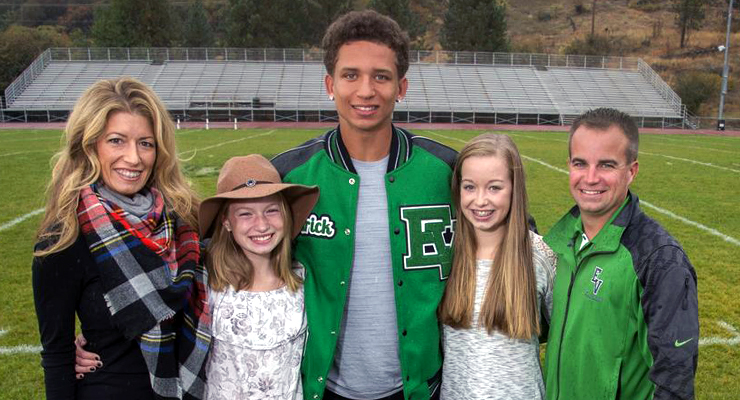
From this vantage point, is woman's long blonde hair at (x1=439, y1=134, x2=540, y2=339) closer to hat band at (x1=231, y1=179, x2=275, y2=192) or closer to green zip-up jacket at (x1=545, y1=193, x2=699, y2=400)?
green zip-up jacket at (x1=545, y1=193, x2=699, y2=400)

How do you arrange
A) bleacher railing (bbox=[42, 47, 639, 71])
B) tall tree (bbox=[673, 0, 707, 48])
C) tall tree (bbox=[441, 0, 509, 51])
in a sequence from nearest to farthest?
1. bleacher railing (bbox=[42, 47, 639, 71])
2. tall tree (bbox=[441, 0, 509, 51])
3. tall tree (bbox=[673, 0, 707, 48])

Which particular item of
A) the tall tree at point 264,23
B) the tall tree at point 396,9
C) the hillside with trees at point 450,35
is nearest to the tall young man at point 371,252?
the hillside with trees at point 450,35

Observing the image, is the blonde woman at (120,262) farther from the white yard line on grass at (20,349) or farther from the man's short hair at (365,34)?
the white yard line on grass at (20,349)

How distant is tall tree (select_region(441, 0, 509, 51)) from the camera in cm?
4400

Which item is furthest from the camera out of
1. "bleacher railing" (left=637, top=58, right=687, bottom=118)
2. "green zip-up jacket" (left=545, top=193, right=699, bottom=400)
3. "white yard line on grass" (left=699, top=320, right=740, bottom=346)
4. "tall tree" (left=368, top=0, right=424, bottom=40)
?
"tall tree" (left=368, top=0, right=424, bottom=40)

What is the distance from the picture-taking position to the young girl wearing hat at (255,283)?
85.4 inches

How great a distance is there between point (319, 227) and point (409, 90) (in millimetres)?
31683

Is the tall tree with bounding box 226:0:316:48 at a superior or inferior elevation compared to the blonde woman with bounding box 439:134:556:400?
superior

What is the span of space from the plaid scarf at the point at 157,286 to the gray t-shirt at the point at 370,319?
533 millimetres

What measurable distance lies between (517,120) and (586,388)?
29332 mm

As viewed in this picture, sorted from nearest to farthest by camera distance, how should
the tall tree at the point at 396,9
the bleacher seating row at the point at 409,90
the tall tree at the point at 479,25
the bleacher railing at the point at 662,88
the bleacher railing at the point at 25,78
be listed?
the bleacher railing at the point at 25,78 < the bleacher railing at the point at 662,88 < the bleacher seating row at the point at 409,90 < the tall tree at the point at 479,25 < the tall tree at the point at 396,9

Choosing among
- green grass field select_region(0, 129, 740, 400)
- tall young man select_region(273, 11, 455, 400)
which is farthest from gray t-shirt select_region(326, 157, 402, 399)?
green grass field select_region(0, 129, 740, 400)

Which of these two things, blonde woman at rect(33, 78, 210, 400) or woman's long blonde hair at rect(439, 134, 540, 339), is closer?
blonde woman at rect(33, 78, 210, 400)

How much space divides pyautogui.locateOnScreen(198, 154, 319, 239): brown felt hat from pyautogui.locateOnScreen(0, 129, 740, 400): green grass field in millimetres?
2310
